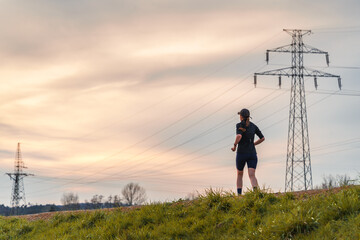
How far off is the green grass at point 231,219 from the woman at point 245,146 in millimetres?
1123

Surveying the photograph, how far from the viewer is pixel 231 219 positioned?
31.4ft

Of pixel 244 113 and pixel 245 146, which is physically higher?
pixel 244 113

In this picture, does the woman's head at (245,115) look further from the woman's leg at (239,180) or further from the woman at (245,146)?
the woman's leg at (239,180)

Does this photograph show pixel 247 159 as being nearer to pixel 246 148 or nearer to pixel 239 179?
pixel 246 148

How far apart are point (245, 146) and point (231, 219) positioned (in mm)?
2634

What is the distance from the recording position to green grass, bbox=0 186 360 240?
8.09m

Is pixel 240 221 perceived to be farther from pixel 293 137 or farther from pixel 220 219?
pixel 293 137

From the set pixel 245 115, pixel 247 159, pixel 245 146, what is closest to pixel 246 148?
pixel 245 146

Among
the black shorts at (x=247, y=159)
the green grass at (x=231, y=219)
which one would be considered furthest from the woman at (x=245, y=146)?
the green grass at (x=231, y=219)

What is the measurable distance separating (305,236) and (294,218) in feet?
1.72

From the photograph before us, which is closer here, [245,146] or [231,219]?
[231,219]

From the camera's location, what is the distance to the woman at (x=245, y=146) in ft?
38.2

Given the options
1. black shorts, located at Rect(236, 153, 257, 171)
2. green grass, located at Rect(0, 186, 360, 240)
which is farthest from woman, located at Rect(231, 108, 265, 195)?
green grass, located at Rect(0, 186, 360, 240)

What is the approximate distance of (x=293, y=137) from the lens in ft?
109
